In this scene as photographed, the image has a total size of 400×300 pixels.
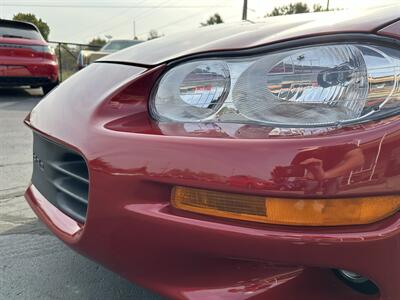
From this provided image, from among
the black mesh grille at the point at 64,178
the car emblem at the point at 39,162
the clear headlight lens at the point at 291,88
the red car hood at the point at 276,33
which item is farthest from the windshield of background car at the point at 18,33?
the clear headlight lens at the point at 291,88

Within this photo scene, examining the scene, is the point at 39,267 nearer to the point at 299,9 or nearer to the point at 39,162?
the point at 39,162

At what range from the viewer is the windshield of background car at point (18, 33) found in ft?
25.8

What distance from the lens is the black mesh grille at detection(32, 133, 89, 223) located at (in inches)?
62.5

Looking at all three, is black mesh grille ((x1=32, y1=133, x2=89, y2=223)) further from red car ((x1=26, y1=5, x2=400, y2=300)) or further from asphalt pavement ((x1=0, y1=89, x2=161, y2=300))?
asphalt pavement ((x1=0, y1=89, x2=161, y2=300))

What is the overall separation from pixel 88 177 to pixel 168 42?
74 centimetres

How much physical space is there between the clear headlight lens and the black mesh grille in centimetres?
38

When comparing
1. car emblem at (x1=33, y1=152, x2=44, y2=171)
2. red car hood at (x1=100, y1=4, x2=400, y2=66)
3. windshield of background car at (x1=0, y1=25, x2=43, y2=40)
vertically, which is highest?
red car hood at (x1=100, y1=4, x2=400, y2=66)

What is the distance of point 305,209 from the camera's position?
1.15 meters

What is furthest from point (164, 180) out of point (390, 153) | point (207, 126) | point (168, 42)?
point (168, 42)

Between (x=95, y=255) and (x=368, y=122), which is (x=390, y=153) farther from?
(x=95, y=255)

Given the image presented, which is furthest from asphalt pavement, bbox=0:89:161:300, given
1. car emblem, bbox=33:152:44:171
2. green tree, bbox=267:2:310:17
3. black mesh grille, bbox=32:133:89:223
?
green tree, bbox=267:2:310:17

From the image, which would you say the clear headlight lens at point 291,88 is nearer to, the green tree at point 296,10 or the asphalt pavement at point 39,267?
the asphalt pavement at point 39,267

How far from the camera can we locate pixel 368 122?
118cm

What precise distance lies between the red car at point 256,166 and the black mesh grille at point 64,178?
0.12ft
